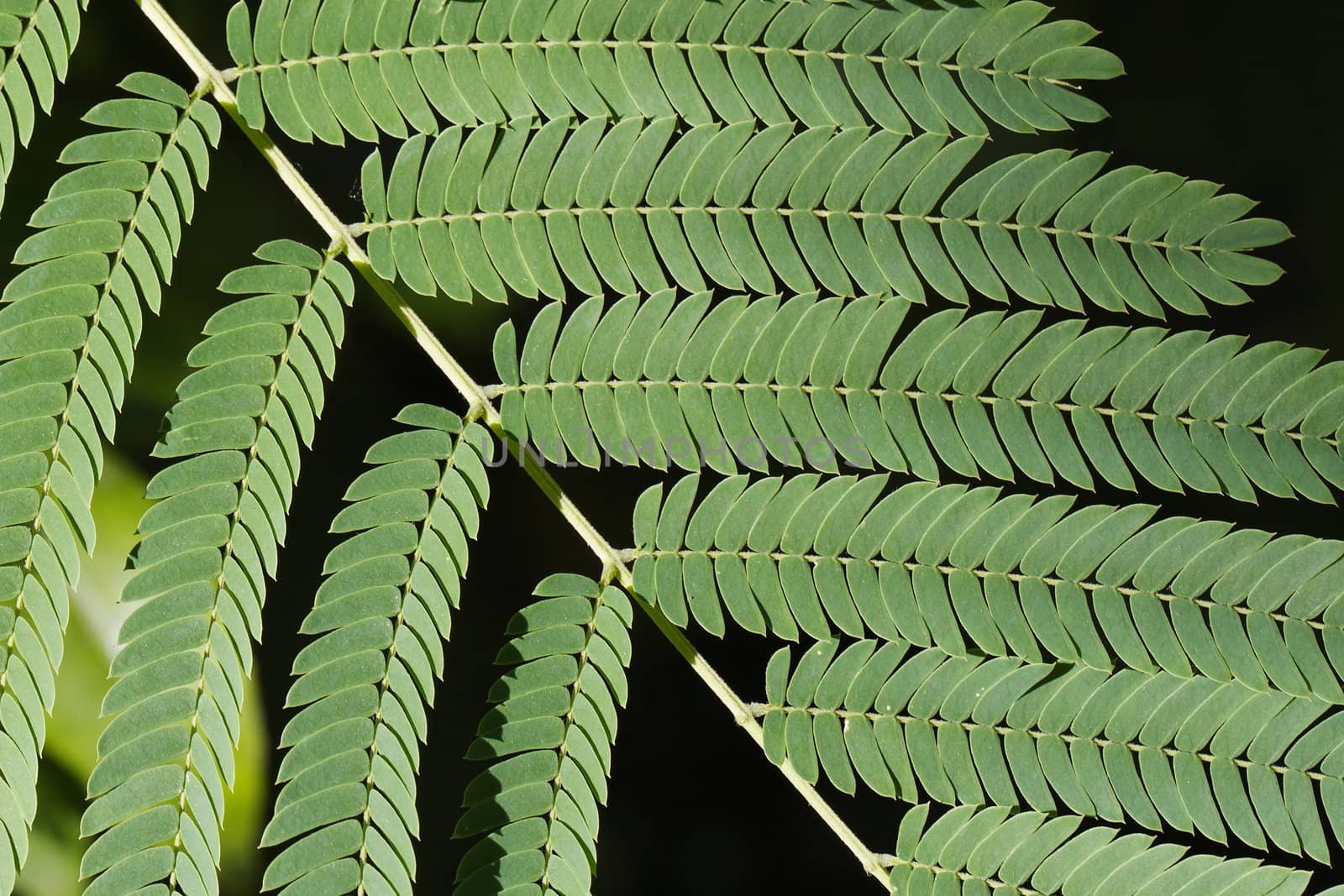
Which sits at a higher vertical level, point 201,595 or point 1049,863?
point 201,595

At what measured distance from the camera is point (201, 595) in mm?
1625

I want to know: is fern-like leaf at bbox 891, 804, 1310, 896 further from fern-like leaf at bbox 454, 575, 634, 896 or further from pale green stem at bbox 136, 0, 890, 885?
fern-like leaf at bbox 454, 575, 634, 896

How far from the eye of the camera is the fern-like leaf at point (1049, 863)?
61.8 inches

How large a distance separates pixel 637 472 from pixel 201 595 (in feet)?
5.22

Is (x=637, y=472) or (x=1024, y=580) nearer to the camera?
(x=1024, y=580)

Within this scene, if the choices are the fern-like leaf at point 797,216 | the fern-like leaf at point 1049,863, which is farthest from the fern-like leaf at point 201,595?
the fern-like leaf at point 1049,863

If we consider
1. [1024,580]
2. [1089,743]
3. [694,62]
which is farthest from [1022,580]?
[694,62]

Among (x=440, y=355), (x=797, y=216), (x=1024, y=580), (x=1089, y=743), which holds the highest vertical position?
(x=440, y=355)

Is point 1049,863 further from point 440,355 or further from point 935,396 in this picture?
point 440,355

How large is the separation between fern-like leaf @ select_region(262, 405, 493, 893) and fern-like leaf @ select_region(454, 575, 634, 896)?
0.35 feet

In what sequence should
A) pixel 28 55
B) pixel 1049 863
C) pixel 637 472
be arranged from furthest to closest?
pixel 637 472 < pixel 28 55 < pixel 1049 863

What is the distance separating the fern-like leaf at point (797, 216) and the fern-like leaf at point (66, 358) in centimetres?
43

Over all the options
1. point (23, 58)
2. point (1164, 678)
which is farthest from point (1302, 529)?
point (23, 58)

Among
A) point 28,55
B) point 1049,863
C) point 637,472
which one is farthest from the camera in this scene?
point 637,472
